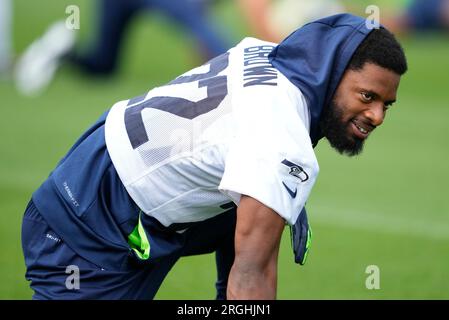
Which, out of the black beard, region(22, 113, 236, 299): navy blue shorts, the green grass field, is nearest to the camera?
the black beard

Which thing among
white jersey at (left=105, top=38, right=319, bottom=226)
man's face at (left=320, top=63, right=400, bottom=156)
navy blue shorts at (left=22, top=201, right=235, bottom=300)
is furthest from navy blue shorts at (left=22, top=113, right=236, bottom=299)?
man's face at (left=320, top=63, right=400, bottom=156)

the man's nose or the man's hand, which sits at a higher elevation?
the man's nose

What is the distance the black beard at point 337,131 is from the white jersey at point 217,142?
0.59 ft

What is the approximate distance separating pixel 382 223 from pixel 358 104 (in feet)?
17.2

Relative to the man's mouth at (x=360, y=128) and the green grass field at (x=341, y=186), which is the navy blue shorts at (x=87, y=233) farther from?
the green grass field at (x=341, y=186)

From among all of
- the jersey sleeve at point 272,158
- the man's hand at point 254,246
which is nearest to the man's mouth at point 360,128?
the jersey sleeve at point 272,158

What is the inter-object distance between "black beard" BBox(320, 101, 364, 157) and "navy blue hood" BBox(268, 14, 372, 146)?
0.04 metres

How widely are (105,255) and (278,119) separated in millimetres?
1247

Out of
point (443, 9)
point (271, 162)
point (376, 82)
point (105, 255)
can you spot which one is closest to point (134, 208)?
point (105, 255)

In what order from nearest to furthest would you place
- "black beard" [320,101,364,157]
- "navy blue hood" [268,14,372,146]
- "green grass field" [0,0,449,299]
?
"navy blue hood" [268,14,372,146] < "black beard" [320,101,364,157] < "green grass field" [0,0,449,299]

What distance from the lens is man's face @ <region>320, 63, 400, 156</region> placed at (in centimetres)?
445

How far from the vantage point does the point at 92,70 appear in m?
17.1

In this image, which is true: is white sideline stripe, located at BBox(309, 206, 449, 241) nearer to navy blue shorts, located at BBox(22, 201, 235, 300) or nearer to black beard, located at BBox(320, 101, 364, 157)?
navy blue shorts, located at BBox(22, 201, 235, 300)
